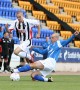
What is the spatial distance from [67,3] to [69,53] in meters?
9.45

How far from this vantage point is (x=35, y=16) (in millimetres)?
28250

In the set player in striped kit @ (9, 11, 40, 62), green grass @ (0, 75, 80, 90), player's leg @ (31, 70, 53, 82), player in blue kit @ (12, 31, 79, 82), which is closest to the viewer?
green grass @ (0, 75, 80, 90)

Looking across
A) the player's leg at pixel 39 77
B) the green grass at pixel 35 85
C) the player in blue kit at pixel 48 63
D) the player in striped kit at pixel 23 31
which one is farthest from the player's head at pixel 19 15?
the green grass at pixel 35 85

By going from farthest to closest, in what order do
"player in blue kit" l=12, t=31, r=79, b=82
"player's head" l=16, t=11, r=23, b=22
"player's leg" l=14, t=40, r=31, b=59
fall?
"player's leg" l=14, t=40, r=31, b=59, "player's head" l=16, t=11, r=23, b=22, "player in blue kit" l=12, t=31, r=79, b=82

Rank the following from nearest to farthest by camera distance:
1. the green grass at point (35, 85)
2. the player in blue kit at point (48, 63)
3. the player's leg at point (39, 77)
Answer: the green grass at point (35, 85)
the player in blue kit at point (48, 63)
the player's leg at point (39, 77)

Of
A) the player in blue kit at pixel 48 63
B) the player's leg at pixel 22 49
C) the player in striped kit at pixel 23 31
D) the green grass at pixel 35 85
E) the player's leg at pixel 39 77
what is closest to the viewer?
the green grass at pixel 35 85

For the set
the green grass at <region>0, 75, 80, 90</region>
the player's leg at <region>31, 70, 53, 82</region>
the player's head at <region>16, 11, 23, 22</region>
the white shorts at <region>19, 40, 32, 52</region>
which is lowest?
the player's leg at <region>31, 70, 53, 82</region>

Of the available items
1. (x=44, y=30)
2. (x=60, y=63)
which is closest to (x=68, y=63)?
(x=60, y=63)

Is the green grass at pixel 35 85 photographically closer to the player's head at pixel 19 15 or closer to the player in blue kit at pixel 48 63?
the player in blue kit at pixel 48 63

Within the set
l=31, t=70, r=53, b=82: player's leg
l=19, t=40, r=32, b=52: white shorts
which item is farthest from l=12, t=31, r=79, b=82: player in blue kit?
l=19, t=40, r=32, b=52: white shorts

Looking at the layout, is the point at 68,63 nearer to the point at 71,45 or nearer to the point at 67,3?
the point at 71,45

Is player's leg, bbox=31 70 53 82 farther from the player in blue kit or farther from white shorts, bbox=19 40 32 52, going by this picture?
white shorts, bbox=19 40 32 52

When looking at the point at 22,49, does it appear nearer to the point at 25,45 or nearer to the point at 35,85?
the point at 25,45

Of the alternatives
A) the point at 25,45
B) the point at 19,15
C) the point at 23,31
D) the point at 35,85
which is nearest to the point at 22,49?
the point at 25,45
